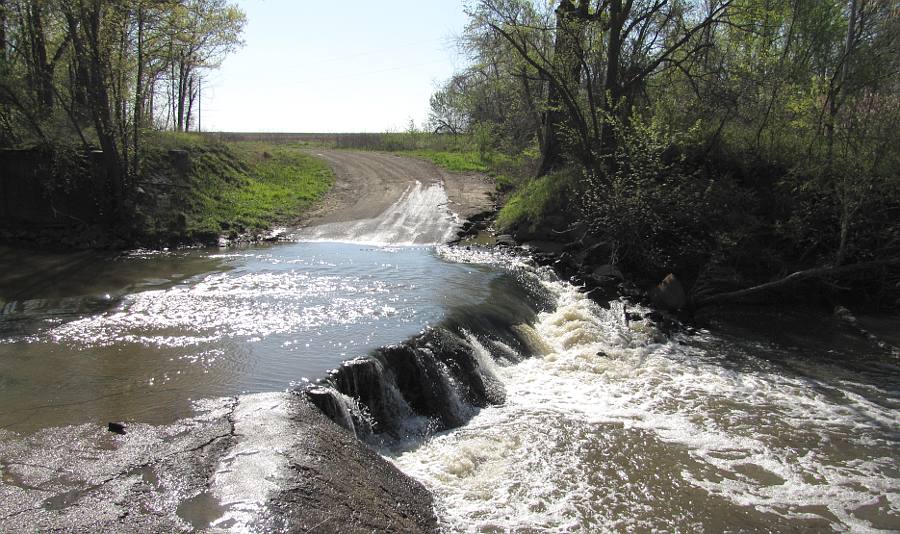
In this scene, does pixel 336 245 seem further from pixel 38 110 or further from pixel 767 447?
pixel 767 447

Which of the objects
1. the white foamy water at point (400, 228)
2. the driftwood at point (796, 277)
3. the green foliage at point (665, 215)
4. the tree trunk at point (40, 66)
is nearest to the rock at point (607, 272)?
the green foliage at point (665, 215)

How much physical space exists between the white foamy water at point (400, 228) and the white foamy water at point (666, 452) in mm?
9386

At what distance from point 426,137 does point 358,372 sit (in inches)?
1480

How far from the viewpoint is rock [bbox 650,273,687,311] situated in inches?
566

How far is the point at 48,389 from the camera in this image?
737 centimetres

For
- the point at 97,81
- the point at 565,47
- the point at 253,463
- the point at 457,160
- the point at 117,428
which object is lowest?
the point at 117,428

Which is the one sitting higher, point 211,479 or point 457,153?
point 457,153

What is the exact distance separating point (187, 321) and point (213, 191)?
12571 millimetres

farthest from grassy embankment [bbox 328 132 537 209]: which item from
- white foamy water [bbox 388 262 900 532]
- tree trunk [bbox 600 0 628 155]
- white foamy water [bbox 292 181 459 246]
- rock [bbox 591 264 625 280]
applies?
white foamy water [bbox 388 262 900 532]

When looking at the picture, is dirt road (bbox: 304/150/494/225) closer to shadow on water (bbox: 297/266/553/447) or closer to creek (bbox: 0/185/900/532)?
creek (bbox: 0/185/900/532)

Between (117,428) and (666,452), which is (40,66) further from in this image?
(666,452)

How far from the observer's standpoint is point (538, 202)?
1989 centimetres

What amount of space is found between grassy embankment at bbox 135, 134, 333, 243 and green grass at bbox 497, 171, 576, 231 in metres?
7.84

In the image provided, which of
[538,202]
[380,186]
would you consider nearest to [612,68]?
[538,202]
